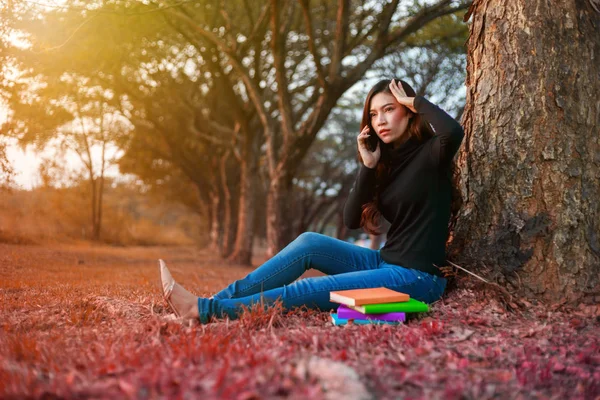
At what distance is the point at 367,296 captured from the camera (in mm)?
2980

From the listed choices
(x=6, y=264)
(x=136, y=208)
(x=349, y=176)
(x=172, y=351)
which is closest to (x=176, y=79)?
(x=349, y=176)

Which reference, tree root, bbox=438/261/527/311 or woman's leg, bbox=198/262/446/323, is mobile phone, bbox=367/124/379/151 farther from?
tree root, bbox=438/261/527/311

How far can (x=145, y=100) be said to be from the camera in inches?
540

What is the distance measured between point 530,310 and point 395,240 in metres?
0.95

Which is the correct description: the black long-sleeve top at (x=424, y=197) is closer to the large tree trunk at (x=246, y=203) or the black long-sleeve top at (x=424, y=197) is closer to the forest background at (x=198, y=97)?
the forest background at (x=198, y=97)

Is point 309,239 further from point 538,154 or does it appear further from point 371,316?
point 538,154

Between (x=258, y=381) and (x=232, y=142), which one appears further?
(x=232, y=142)

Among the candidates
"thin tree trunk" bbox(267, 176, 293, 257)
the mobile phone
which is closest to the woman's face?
the mobile phone

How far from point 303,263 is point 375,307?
730 mm

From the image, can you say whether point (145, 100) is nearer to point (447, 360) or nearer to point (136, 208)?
point (447, 360)

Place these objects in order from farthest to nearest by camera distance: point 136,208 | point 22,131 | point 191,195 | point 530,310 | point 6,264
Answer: point 136,208, point 191,195, point 22,131, point 6,264, point 530,310

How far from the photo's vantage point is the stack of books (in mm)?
2955

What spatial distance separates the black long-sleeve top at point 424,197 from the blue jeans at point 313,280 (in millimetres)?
126

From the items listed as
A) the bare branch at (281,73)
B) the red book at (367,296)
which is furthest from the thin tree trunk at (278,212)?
the red book at (367,296)
